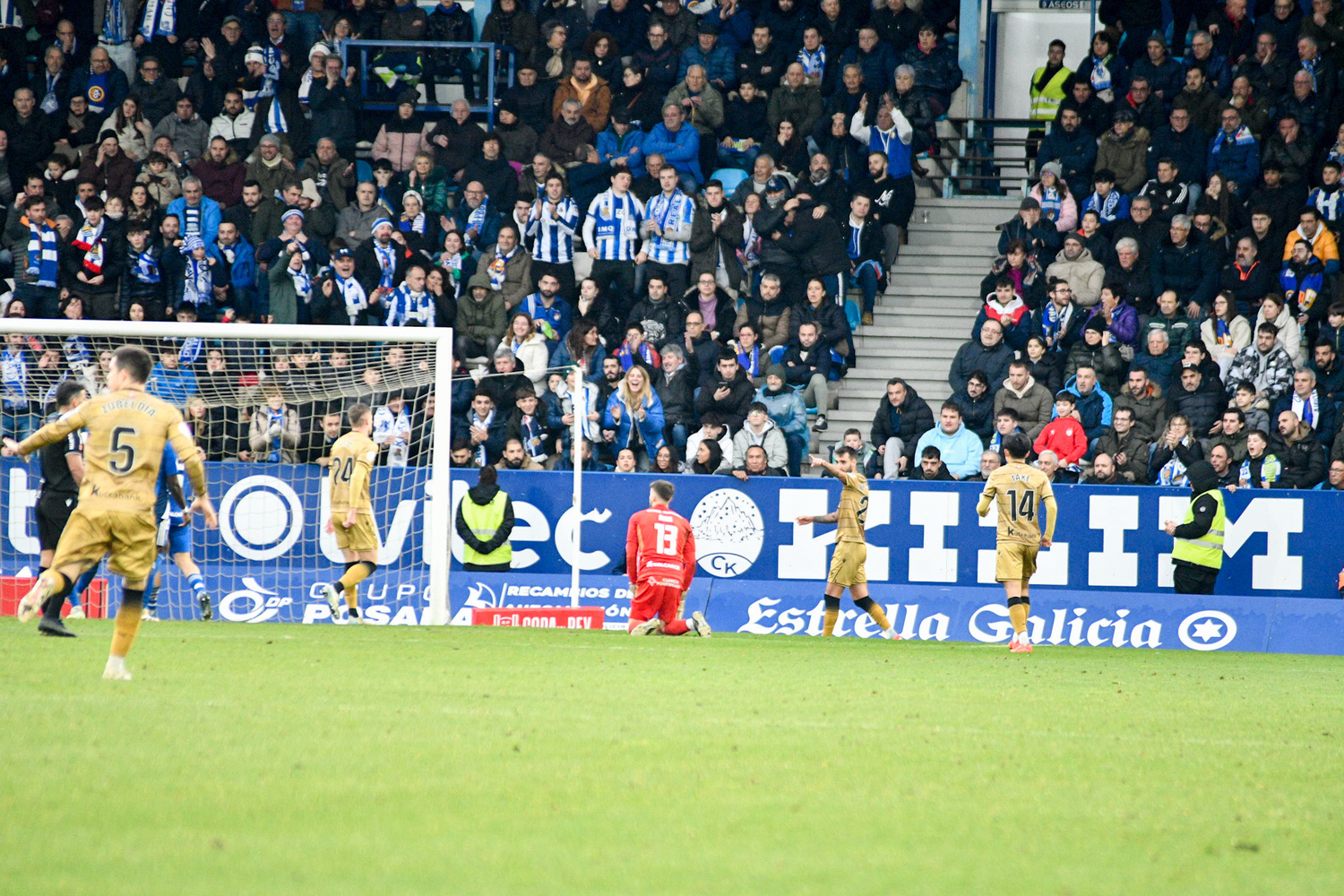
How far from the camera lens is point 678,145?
2064 centimetres

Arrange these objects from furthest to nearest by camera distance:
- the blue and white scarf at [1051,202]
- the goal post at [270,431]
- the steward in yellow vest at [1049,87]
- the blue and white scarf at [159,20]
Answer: the blue and white scarf at [159,20] < the steward in yellow vest at [1049,87] < the blue and white scarf at [1051,202] < the goal post at [270,431]

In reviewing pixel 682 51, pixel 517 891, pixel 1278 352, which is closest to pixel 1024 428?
pixel 1278 352

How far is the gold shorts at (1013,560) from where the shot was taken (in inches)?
552

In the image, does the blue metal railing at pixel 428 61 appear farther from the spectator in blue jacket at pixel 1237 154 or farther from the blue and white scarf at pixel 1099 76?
the spectator in blue jacket at pixel 1237 154

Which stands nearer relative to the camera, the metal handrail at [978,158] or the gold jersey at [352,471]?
the gold jersey at [352,471]

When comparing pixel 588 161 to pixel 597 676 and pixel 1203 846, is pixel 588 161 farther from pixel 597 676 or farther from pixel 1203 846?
pixel 1203 846

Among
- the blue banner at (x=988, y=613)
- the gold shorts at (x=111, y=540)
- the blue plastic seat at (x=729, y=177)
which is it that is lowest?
the blue banner at (x=988, y=613)

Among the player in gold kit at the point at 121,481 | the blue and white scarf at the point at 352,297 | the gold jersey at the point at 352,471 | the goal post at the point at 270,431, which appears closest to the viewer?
the player in gold kit at the point at 121,481

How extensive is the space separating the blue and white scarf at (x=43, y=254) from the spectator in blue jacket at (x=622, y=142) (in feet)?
22.9

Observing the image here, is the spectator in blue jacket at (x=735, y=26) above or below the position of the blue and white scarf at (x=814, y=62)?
above

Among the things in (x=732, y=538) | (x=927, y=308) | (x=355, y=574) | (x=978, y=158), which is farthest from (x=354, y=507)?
(x=978, y=158)

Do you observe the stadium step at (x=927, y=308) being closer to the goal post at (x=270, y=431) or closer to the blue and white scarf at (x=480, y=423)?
the blue and white scarf at (x=480, y=423)

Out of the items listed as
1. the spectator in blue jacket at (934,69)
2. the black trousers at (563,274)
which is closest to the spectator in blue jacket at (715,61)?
the spectator in blue jacket at (934,69)

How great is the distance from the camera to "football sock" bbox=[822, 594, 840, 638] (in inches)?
607
